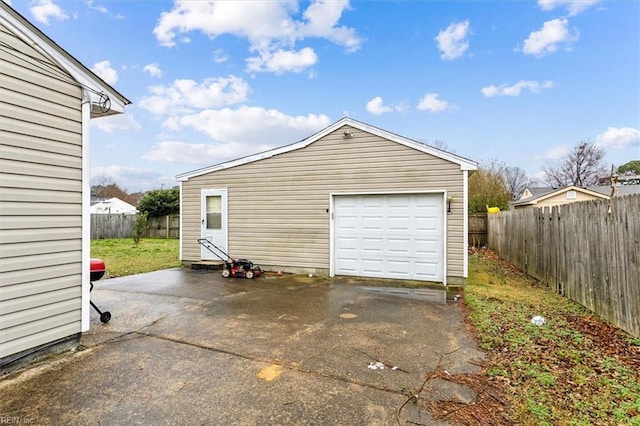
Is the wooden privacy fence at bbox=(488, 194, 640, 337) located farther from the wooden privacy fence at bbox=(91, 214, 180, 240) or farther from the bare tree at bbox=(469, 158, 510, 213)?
the wooden privacy fence at bbox=(91, 214, 180, 240)

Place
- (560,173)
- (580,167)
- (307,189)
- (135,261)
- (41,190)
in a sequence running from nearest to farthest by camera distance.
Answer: (41,190) < (307,189) < (135,261) < (580,167) < (560,173)

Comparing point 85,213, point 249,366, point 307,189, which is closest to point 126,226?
point 307,189

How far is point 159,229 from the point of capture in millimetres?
18984

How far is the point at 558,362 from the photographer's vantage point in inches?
120

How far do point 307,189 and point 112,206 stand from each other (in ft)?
141

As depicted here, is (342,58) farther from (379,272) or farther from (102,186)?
(102,186)

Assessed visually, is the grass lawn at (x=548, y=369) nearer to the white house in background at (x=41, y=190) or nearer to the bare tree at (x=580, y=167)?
the white house in background at (x=41, y=190)

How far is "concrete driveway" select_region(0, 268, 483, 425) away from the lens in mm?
2297

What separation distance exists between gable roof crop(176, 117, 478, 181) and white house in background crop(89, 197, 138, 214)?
112ft

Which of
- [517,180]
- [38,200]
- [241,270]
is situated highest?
[517,180]

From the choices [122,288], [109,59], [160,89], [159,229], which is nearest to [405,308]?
[122,288]

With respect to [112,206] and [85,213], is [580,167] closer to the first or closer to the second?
[85,213]

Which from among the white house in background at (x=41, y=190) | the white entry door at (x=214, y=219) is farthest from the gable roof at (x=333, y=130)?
the white house in background at (x=41, y=190)

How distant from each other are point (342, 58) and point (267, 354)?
437 inches
